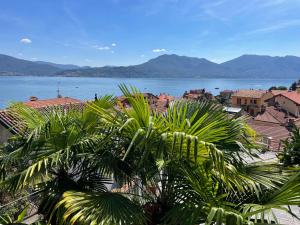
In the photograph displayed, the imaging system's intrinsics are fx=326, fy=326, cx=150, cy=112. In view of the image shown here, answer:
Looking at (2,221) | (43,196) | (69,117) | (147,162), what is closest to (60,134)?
(69,117)

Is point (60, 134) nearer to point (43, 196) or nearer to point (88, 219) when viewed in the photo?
point (43, 196)

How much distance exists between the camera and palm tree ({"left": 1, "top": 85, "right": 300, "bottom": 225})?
2.64 m

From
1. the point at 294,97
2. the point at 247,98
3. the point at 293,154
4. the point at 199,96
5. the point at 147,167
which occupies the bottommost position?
the point at 247,98

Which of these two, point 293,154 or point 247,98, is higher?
point 293,154

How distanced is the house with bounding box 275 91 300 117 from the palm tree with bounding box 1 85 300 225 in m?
51.3

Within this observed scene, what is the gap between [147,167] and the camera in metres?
3.14

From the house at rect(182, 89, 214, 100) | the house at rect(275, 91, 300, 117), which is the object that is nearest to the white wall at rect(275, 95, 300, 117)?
the house at rect(275, 91, 300, 117)

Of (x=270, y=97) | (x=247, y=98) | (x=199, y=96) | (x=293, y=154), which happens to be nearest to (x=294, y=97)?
(x=270, y=97)

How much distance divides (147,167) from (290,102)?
54.7m

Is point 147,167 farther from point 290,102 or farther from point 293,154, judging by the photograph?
point 290,102

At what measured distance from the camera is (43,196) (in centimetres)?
347

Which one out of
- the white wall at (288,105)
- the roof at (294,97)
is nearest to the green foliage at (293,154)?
the white wall at (288,105)

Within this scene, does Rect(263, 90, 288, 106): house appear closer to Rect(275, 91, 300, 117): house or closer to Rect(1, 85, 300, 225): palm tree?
Rect(275, 91, 300, 117): house

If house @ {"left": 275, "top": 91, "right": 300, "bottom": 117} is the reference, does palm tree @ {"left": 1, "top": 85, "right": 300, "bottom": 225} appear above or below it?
above
